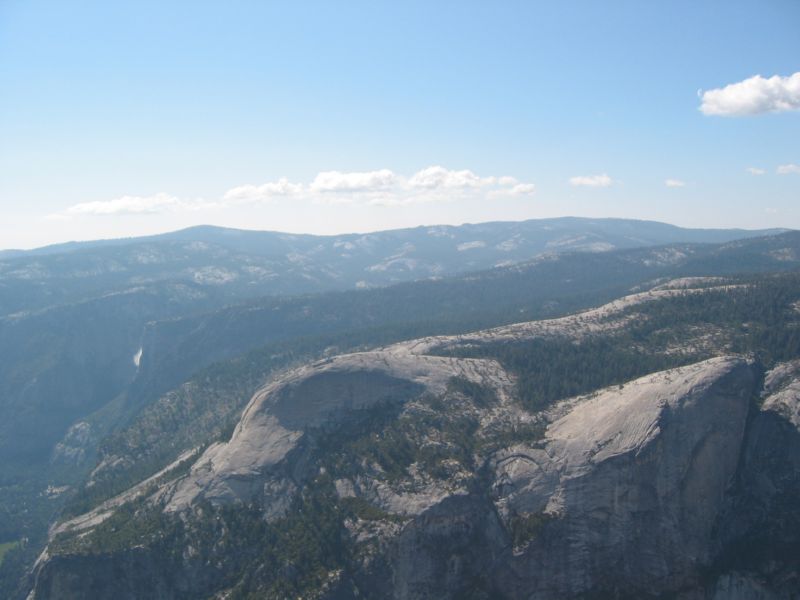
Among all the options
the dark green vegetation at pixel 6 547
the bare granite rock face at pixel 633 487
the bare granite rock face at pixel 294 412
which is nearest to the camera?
the bare granite rock face at pixel 633 487

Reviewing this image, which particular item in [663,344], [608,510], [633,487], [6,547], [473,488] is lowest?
[6,547]

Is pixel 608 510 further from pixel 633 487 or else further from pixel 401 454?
pixel 401 454

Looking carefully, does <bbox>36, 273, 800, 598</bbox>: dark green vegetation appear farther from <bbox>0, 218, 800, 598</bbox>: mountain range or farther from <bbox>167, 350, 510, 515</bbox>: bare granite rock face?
<bbox>167, 350, 510, 515</bbox>: bare granite rock face

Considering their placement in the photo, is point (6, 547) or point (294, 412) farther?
point (6, 547)

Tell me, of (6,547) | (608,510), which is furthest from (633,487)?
(6,547)

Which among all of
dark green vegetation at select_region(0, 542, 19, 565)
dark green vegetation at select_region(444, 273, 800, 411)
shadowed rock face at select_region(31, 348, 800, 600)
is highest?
dark green vegetation at select_region(444, 273, 800, 411)

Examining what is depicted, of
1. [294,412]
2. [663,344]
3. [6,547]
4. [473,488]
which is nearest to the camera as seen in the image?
[473,488]

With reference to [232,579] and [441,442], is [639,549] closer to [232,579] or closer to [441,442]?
[441,442]

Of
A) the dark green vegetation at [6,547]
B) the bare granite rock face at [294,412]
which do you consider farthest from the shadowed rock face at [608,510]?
the dark green vegetation at [6,547]

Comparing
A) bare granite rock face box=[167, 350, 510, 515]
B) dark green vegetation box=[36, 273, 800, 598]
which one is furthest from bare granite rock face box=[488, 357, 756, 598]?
bare granite rock face box=[167, 350, 510, 515]

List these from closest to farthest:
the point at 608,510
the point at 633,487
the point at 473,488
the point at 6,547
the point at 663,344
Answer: the point at 608,510 → the point at 633,487 → the point at 473,488 → the point at 663,344 → the point at 6,547

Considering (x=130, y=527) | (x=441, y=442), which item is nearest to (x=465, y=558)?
(x=441, y=442)

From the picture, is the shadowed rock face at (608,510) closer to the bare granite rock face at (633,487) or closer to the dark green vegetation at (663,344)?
the bare granite rock face at (633,487)
